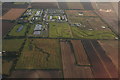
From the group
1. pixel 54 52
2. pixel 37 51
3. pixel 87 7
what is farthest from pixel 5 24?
pixel 87 7

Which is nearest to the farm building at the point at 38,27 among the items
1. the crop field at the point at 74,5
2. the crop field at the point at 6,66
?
the crop field at the point at 6,66

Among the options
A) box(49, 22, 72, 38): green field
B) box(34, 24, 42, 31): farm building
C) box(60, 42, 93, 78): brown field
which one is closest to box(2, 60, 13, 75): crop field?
box(60, 42, 93, 78): brown field

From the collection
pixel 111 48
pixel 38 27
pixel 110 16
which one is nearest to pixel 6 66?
pixel 38 27

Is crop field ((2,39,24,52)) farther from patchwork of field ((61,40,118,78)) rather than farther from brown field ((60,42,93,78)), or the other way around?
brown field ((60,42,93,78))

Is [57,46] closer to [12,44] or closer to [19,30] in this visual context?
[12,44]

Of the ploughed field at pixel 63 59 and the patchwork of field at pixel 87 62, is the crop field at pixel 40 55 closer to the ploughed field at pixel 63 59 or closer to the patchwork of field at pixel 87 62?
the ploughed field at pixel 63 59

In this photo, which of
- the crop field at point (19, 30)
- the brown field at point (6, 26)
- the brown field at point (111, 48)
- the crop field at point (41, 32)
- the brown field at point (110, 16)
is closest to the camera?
the brown field at point (111, 48)

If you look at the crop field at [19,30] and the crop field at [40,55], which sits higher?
the crop field at [19,30]
